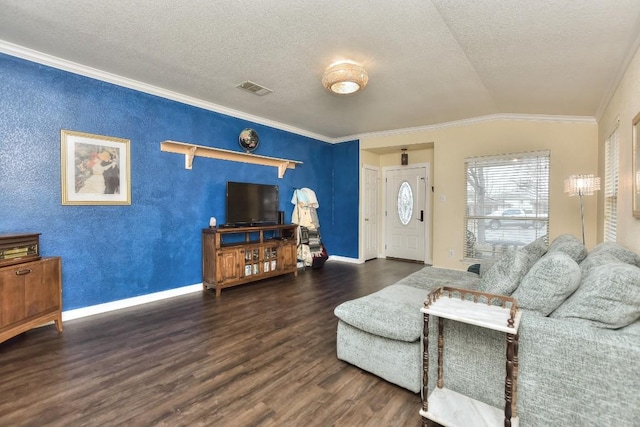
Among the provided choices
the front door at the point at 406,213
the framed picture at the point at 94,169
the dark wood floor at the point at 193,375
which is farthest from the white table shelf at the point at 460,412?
the front door at the point at 406,213

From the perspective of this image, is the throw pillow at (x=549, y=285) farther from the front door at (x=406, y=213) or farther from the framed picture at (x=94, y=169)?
the front door at (x=406, y=213)

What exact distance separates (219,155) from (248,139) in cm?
51

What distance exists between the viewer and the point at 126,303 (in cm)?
343

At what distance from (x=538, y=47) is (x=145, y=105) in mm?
4015

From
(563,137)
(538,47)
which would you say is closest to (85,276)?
(538,47)

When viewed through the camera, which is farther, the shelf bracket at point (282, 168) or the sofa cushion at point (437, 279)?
the shelf bracket at point (282, 168)

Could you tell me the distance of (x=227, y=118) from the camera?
4.46m

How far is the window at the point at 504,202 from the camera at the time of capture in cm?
439

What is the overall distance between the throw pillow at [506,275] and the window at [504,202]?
126 inches

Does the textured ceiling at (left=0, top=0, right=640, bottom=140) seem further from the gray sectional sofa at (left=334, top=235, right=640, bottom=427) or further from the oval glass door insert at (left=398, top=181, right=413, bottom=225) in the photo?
the oval glass door insert at (left=398, top=181, right=413, bottom=225)

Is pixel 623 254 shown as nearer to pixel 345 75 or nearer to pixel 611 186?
pixel 611 186

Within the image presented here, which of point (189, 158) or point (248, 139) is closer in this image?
point (189, 158)

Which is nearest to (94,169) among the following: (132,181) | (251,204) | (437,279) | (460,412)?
(132,181)

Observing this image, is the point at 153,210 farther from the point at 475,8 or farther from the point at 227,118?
the point at 475,8
